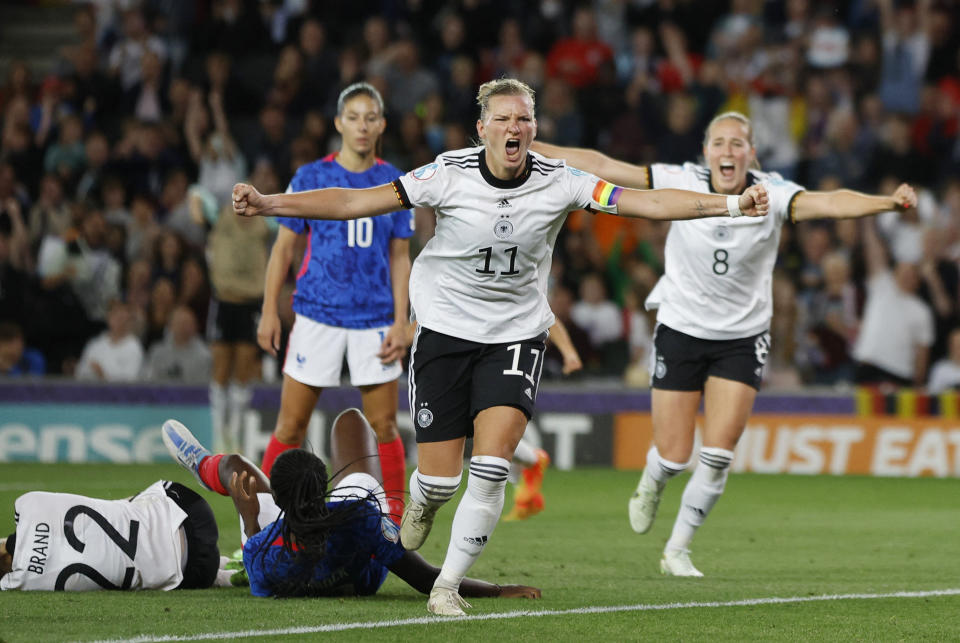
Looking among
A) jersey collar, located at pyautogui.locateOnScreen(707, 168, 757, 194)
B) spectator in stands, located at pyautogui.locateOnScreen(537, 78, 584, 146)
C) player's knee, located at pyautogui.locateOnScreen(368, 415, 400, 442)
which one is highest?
spectator in stands, located at pyautogui.locateOnScreen(537, 78, 584, 146)

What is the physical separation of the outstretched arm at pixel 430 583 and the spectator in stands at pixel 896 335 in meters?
8.91

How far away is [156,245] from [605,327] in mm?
4901

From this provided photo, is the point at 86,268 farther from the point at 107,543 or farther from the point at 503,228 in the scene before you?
the point at 503,228

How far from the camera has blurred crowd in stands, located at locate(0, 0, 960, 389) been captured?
1523 centimetres

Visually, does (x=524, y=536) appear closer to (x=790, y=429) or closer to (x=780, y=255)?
(x=790, y=429)

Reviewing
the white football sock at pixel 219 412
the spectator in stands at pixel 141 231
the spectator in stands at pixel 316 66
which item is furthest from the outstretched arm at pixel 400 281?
the spectator in stands at pixel 316 66

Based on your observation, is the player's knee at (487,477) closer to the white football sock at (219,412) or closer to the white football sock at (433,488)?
the white football sock at (433,488)

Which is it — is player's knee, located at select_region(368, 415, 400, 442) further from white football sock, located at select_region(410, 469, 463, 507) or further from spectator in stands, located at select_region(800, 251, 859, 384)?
spectator in stands, located at select_region(800, 251, 859, 384)

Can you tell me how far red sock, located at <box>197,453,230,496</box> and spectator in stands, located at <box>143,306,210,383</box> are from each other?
798 centimetres

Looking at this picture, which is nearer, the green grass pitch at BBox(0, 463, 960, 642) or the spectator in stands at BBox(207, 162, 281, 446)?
the green grass pitch at BBox(0, 463, 960, 642)

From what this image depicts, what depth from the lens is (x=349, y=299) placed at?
8.32 metres

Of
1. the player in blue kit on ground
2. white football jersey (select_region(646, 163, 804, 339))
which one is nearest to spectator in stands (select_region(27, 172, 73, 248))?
the player in blue kit on ground

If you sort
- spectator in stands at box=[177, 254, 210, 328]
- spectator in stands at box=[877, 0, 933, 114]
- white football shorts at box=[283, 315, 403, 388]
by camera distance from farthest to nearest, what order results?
spectator in stands at box=[877, 0, 933, 114]
spectator in stands at box=[177, 254, 210, 328]
white football shorts at box=[283, 315, 403, 388]

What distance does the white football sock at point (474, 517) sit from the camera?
6180mm
